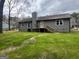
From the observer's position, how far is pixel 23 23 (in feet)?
139

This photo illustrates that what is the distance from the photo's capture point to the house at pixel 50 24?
112 feet

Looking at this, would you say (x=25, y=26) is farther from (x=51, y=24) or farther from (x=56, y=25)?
(x=56, y=25)

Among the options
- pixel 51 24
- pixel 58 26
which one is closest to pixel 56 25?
pixel 58 26

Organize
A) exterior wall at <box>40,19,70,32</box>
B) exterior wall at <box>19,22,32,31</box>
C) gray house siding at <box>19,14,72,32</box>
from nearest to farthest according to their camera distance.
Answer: exterior wall at <box>40,19,70,32</box> < gray house siding at <box>19,14,72,32</box> < exterior wall at <box>19,22,32,31</box>

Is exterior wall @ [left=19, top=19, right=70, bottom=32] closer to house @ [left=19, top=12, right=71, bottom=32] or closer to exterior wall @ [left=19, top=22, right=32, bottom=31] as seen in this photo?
house @ [left=19, top=12, right=71, bottom=32]

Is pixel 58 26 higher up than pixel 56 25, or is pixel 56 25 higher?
pixel 56 25

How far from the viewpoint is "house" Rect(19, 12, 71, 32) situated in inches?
1347

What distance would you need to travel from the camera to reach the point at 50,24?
3647 cm

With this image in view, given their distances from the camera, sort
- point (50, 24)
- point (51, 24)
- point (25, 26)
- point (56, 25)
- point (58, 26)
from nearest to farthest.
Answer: point (58, 26) < point (56, 25) < point (51, 24) < point (50, 24) < point (25, 26)

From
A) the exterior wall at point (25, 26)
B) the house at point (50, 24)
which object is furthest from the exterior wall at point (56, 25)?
the exterior wall at point (25, 26)

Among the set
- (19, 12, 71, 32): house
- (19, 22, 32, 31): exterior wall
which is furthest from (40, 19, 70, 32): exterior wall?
(19, 22, 32, 31): exterior wall

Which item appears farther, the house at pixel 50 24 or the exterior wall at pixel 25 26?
the exterior wall at pixel 25 26

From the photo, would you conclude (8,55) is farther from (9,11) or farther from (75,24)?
(75,24)

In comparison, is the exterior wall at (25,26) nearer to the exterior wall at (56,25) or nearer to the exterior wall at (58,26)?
the exterior wall at (56,25)
